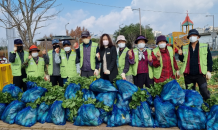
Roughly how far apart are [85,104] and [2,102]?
6.56ft

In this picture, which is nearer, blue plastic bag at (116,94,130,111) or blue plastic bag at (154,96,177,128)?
blue plastic bag at (154,96,177,128)

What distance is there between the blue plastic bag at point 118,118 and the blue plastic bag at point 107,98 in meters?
0.19

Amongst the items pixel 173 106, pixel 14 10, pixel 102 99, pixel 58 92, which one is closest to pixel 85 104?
pixel 102 99

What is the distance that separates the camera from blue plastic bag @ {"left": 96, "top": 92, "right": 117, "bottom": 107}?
3.59 meters

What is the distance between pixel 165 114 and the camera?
10.8ft

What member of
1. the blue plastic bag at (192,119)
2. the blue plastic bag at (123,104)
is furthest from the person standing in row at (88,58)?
the blue plastic bag at (192,119)

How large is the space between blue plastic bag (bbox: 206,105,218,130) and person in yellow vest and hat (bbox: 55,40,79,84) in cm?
312

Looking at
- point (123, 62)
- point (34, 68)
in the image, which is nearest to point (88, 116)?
point (123, 62)

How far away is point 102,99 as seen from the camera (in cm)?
361

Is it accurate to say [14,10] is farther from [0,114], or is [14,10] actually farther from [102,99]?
[102,99]

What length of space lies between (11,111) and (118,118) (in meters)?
2.24

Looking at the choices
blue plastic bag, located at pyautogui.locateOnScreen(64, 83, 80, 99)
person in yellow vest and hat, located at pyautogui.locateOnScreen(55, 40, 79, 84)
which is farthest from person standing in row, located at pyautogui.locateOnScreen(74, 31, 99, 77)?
blue plastic bag, located at pyautogui.locateOnScreen(64, 83, 80, 99)

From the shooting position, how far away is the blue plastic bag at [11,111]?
3785 millimetres

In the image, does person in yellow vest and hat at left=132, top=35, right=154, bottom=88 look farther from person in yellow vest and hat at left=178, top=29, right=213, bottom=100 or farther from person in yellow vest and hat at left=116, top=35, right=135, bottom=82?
person in yellow vest and hat at left=178, top=29, right=213, bottom=100
